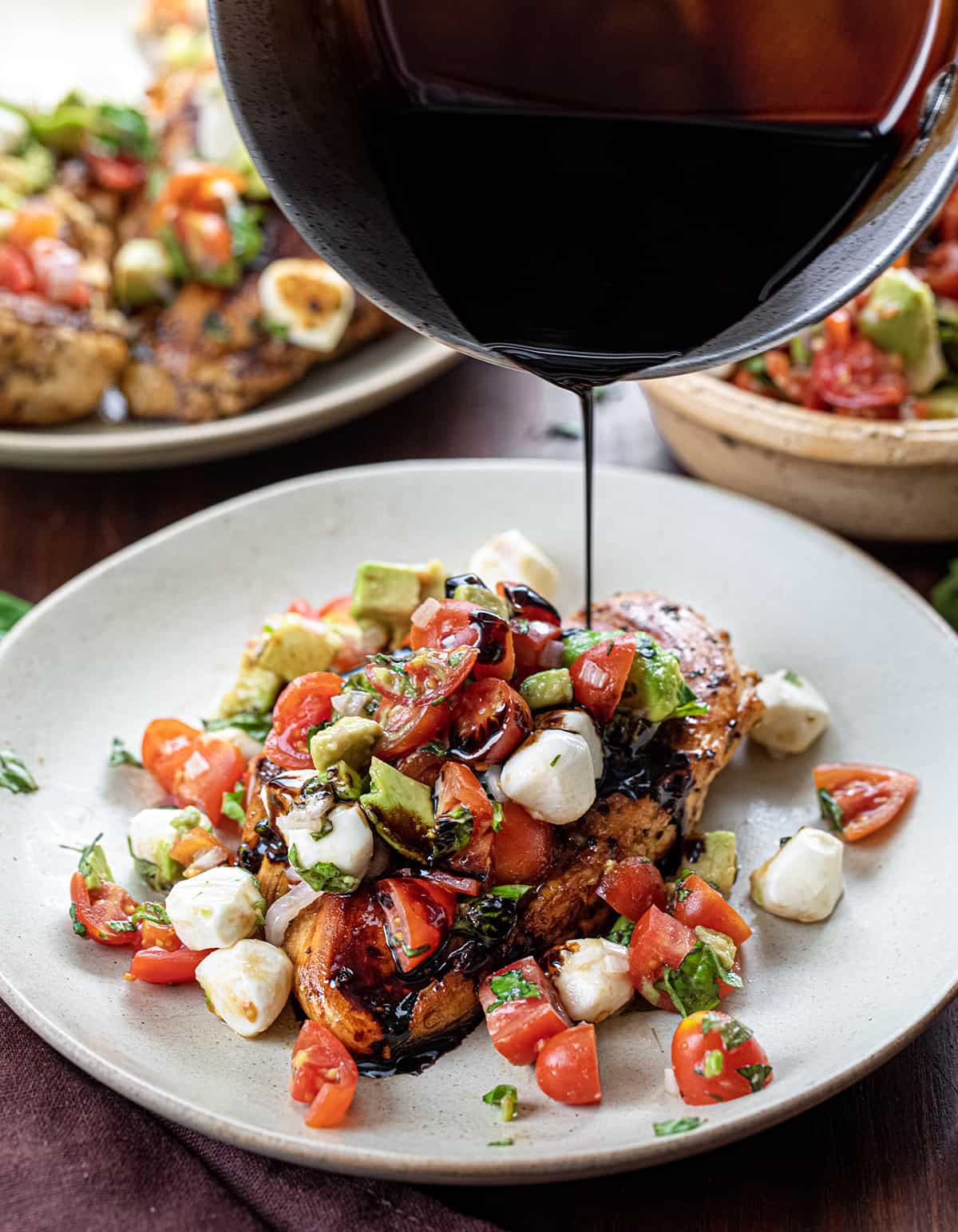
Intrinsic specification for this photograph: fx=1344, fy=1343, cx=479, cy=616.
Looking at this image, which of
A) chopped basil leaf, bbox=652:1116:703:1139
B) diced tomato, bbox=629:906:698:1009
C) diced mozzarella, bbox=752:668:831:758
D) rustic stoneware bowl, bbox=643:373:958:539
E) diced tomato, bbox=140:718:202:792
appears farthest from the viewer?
rustic stoneware bowl, bbox=643:373:958:539

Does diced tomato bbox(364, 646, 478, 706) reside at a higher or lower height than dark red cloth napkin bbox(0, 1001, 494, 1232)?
higher

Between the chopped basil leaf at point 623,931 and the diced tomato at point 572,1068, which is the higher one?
the chopped basil leaf at point 623,931

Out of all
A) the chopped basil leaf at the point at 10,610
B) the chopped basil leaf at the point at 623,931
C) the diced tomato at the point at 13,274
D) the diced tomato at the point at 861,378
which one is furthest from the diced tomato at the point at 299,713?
the diced tomato at the point at 13,274

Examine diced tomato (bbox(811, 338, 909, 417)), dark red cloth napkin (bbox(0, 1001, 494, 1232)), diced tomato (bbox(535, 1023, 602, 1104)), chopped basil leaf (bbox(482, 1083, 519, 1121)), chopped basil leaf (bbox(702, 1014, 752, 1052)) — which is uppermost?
diced tomato (bbox(811, 338, 909, 417))

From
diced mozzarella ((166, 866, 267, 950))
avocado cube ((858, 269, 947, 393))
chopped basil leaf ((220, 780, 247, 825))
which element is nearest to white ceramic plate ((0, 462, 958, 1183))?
diced mozzarella ((166, 866, 267, 950))

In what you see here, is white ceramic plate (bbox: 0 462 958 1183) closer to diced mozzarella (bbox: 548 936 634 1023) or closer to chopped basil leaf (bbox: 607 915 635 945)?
diced mozzarella (bbox: 548 936 634 1023)

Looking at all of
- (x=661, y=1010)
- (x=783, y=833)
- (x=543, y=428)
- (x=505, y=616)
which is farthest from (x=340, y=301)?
(x=661, y=1010)

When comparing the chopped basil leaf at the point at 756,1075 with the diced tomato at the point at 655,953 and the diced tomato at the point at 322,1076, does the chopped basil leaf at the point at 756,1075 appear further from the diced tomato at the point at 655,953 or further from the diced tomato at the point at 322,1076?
the diced tomato at the point at 322,1076

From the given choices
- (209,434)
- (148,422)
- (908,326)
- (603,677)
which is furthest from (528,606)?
(148,422)
